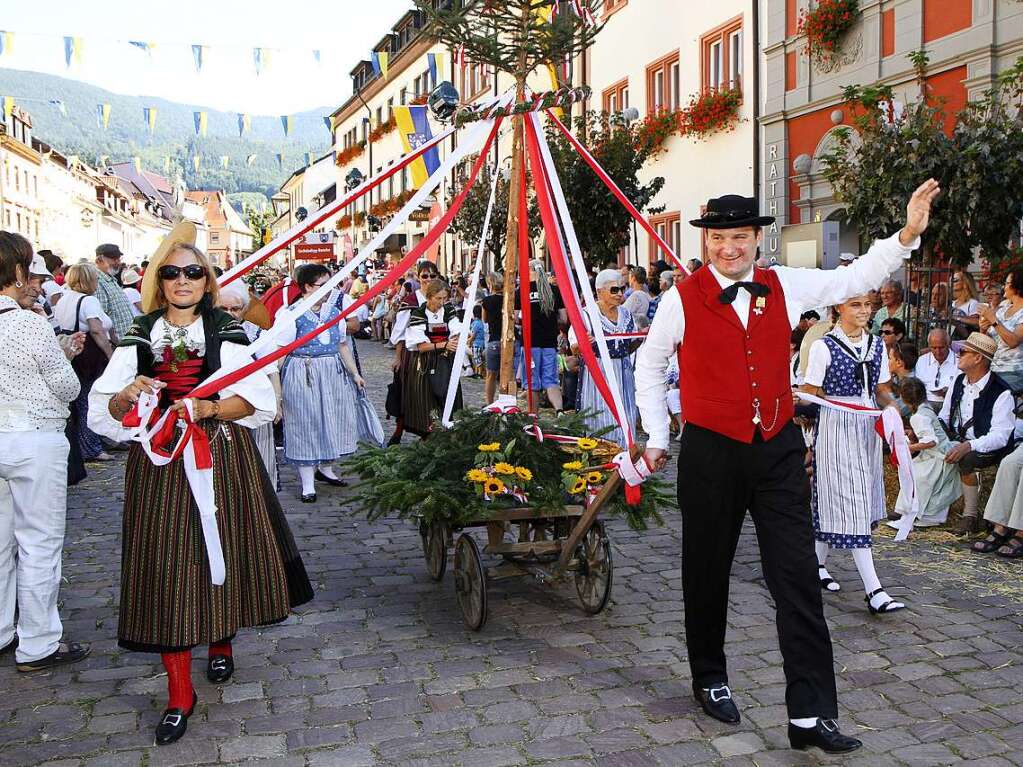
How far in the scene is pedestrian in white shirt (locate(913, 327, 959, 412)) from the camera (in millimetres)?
8305

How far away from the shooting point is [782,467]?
12.4ft

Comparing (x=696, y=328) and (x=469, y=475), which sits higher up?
(x=696, y=328)

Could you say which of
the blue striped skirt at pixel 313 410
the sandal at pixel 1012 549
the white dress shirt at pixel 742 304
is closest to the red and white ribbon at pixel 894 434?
the sandal at pixel 1012 549

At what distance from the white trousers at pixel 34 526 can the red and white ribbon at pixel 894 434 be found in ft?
12.2

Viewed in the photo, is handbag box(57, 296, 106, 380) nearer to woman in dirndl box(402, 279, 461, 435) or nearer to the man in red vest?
woman in dirndl box(402, 279, 461, 435)

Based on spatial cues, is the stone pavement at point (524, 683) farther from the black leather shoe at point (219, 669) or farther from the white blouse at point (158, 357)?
the white blouse at point (158, 357)

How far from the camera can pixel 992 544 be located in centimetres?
646

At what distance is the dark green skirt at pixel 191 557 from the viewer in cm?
395

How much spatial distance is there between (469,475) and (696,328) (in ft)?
4.99

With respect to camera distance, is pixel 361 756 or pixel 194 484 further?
pixel 194 484

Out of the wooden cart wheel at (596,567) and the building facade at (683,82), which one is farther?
the building facade at (683,82)

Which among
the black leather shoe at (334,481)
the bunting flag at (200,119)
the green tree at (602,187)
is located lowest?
the black leather shoe at (334,481)

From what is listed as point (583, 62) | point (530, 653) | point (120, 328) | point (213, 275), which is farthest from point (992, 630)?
point (583, 62)

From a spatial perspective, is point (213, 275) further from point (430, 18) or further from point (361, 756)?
point (430, 18)
